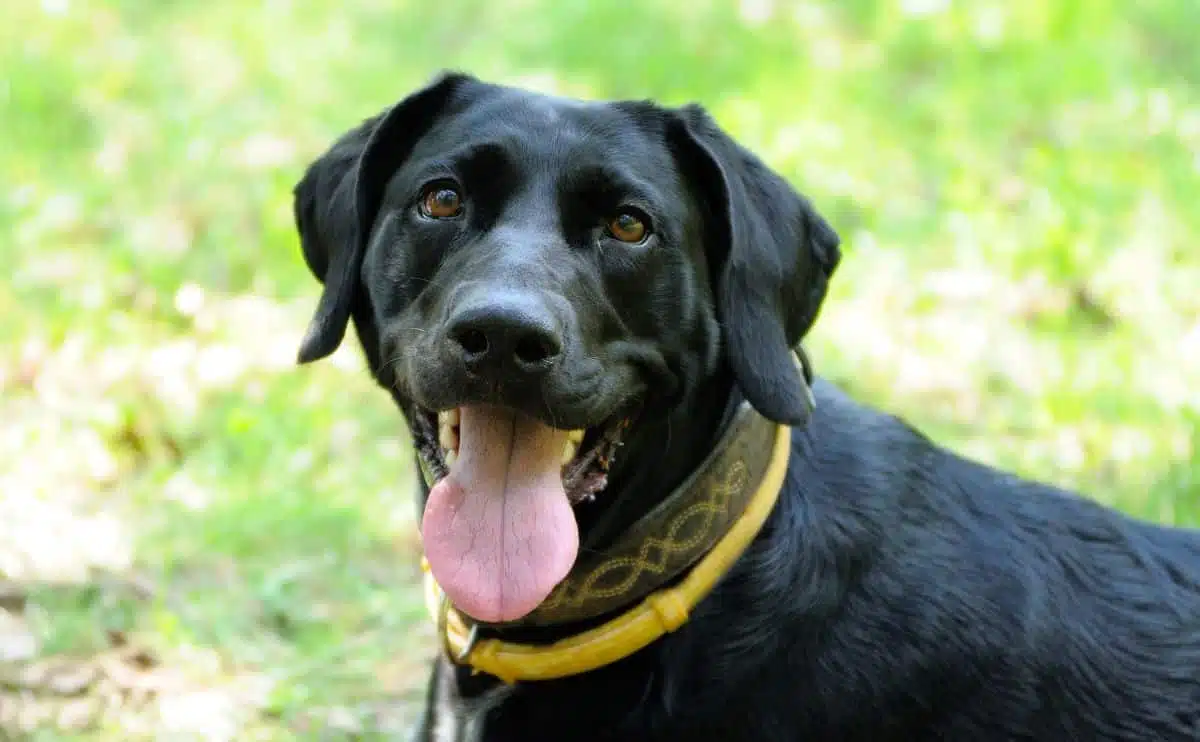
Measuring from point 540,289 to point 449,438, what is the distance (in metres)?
0.37

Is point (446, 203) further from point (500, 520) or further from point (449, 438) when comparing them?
point (500, 520)

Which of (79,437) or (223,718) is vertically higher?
(79,437)

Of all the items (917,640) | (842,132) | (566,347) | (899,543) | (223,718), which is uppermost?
(842,132)

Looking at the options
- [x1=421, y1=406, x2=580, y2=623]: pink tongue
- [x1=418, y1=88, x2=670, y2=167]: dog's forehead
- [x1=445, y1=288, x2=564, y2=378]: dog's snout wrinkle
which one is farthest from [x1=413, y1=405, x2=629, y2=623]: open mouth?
[x1=418, y1=88, x2=670, y2=167]: dog's forehead

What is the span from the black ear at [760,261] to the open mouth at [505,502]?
277 millimetres

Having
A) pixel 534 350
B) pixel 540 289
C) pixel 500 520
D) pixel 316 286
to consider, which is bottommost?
pixel 500 520

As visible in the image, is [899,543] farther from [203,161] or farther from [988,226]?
[203,161]

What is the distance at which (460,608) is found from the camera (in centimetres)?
240

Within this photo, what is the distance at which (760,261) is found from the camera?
256cm

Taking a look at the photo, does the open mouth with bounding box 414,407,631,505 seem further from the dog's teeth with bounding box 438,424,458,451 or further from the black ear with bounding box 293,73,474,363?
the black ear with bounding box 293,73,474,363

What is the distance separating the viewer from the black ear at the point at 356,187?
8.91ft

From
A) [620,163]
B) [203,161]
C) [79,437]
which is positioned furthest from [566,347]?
[203,161]

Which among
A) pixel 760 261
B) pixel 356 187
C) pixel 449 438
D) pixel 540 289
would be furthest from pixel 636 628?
pixel 356 187

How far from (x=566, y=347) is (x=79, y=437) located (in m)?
2.73
